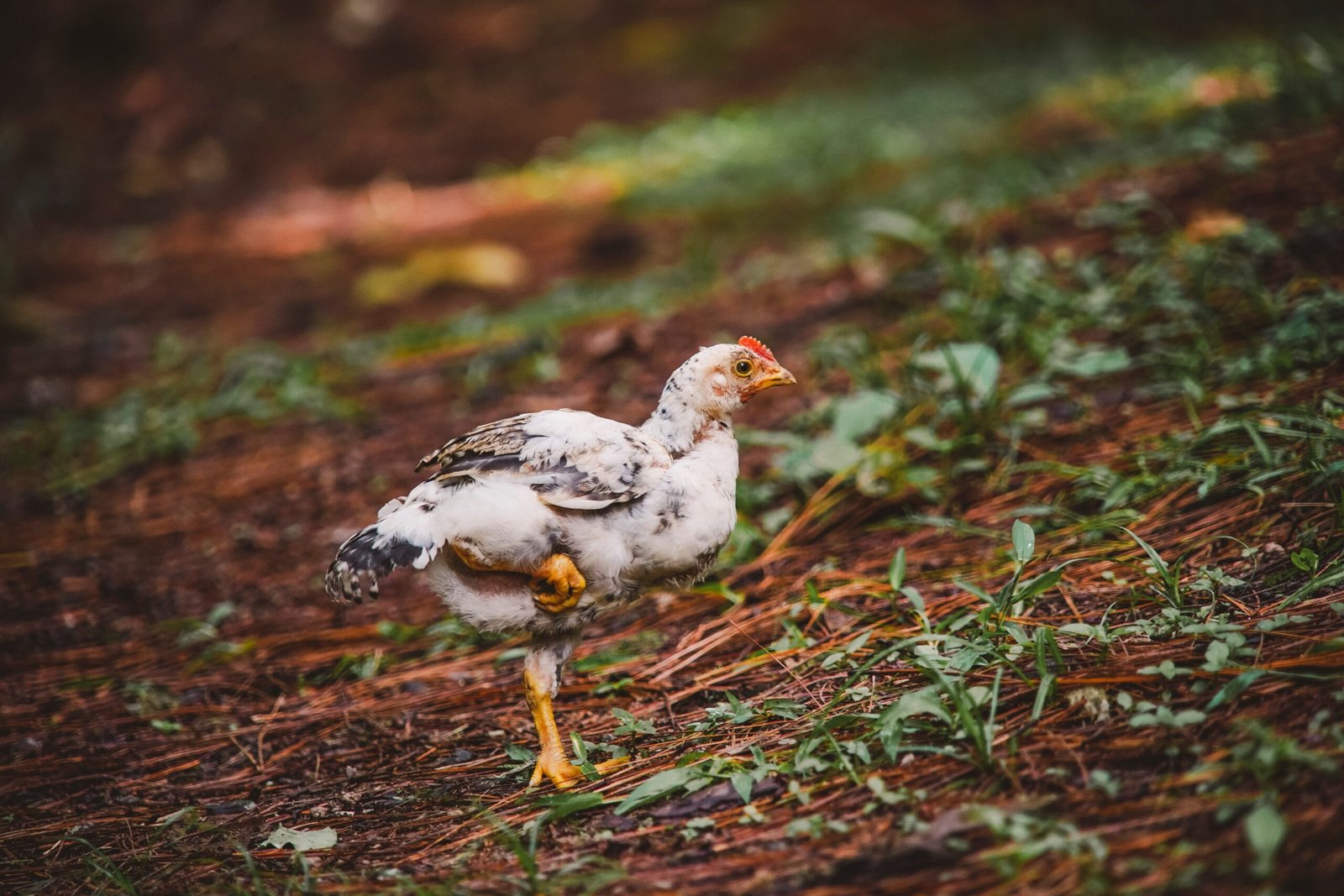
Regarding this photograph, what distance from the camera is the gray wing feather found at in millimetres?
2529

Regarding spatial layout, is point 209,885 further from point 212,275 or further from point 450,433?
point 212,275

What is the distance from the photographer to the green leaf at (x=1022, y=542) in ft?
8.09

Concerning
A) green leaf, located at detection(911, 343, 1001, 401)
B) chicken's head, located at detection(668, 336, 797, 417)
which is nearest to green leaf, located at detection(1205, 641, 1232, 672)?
chicken's head, located at detection(668, 336, 797, 417)

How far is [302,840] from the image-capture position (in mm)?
2391

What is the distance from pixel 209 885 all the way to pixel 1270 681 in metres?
2.26

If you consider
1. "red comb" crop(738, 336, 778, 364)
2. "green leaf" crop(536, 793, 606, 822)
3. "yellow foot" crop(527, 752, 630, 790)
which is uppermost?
"red comb" crop(738, 336, 778, 364)

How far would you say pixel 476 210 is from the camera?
417 inches

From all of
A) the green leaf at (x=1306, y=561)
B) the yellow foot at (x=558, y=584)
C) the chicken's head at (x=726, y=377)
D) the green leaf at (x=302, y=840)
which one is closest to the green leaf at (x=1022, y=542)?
the green leaf at (x=1306, y=561)

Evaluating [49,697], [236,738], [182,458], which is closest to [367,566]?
[236,738]

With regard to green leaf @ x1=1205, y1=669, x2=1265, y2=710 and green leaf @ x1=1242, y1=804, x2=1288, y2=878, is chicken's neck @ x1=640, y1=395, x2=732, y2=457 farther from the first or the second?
green leaf @ x1=1242, y1=804, x2=1288, y2=878

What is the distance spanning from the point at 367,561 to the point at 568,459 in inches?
21.2

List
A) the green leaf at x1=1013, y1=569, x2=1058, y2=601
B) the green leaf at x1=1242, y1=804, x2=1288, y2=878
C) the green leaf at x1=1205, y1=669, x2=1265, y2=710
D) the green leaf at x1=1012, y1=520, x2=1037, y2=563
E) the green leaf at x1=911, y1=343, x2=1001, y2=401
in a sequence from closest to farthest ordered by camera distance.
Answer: the green leaf at x1=1242, y1=804, x2=1288, y2=878, the green leaf at x1=1205, y1=669, x2=1265, y2=710, the green leaf at x1=1013, y1=569, x2=1058, y2=601, the green leaf at x1=1012, y1=520, x2=1037, y2=563, the green leaf at x1=911, y1=343, x2=1001, y2=401

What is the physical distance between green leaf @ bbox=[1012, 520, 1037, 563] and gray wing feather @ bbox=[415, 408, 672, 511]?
34.6 inches

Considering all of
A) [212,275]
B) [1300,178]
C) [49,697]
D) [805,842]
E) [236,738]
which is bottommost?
[805,842]
